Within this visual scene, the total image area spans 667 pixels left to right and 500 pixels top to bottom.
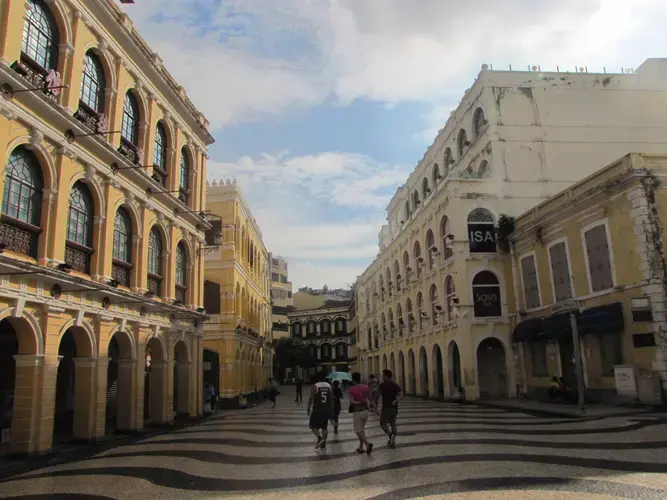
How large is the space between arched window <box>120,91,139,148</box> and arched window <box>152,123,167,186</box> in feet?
3.89

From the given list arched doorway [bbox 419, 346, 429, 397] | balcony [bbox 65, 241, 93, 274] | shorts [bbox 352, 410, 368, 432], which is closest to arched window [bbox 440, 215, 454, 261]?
arched doorway [bbox 419, 346, 429, 397]

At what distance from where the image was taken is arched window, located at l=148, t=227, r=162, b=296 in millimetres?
19078

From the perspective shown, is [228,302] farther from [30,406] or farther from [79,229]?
[30,406]

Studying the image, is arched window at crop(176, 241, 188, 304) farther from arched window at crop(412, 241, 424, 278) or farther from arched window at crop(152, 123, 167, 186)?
arched window at crop(412, 241, 424, 278)

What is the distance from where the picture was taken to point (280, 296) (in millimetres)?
86125

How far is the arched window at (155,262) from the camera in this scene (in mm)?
19078

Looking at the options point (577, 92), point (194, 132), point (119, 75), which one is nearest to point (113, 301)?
point (119, 75)

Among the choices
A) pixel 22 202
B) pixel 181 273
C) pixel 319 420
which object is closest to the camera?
pixel 319 420

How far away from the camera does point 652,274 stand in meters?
17.7

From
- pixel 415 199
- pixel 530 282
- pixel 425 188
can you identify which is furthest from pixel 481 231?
pixel 415 199

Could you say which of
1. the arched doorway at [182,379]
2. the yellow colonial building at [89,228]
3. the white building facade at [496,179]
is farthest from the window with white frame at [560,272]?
the arched doorway at [182,379]

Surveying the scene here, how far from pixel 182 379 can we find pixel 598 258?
16862 millimetres

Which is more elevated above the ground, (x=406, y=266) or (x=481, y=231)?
(x=406, y=266)

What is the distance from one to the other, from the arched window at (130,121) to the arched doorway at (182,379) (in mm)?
8171
